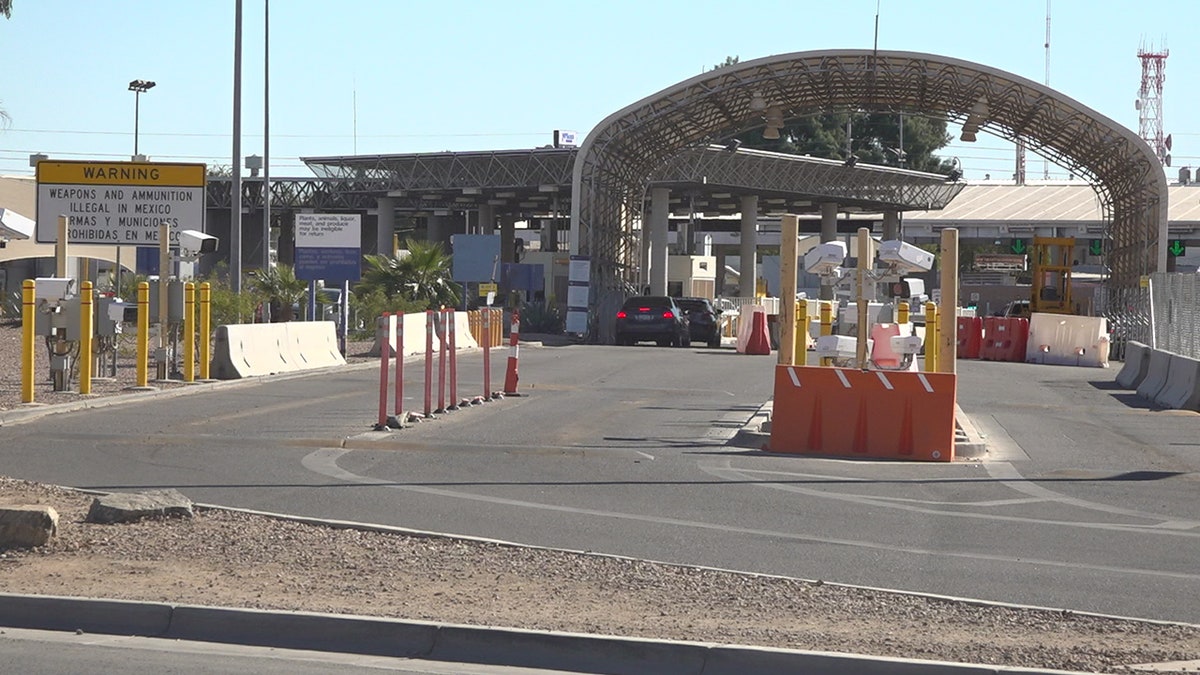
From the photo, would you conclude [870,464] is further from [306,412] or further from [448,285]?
[448,285]

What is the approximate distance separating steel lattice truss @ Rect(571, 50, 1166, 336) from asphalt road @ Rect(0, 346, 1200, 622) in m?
23.8

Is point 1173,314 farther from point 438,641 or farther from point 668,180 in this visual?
point 668,180

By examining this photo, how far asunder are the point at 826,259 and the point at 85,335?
9516 millimetres

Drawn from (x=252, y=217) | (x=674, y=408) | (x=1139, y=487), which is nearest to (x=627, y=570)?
(x=1139, y=487)

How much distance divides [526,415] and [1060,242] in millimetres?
31581

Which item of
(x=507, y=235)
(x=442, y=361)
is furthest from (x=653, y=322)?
(x=507, y=235)

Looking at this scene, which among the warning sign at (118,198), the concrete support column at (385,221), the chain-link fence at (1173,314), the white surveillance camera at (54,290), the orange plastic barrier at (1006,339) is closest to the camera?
the white surveillance camera at (54,290)

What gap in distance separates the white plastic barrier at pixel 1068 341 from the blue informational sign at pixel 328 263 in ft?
59.9

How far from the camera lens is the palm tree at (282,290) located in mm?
38812

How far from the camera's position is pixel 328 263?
3428 cm

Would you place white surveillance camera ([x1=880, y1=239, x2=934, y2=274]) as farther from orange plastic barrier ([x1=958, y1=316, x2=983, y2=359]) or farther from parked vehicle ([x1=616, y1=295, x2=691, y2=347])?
→ parked vehicle ([x1=616, y1=295, x2=691, y2=347])

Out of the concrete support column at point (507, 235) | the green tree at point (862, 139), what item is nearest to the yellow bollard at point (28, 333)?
the concrete support column at point (507, 235)

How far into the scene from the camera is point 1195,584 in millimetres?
9141

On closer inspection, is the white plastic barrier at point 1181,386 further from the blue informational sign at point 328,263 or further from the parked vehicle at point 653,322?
the parked vehicle at point 653,322
